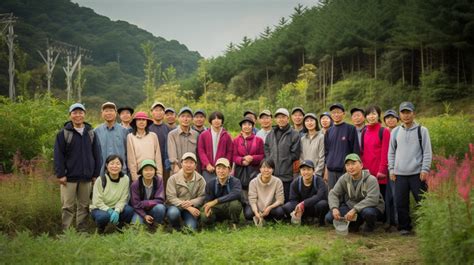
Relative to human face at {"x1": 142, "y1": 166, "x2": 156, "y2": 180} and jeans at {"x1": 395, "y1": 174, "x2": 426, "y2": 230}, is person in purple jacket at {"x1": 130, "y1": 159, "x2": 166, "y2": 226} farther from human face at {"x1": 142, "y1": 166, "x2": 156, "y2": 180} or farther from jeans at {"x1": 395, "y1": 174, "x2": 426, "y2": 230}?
jeans at {"x1": 395, "y1": 174, "x2": 426, "y2": 230}

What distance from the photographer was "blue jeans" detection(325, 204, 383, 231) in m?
6.73

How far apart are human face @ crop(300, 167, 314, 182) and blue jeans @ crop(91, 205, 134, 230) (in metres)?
2.90

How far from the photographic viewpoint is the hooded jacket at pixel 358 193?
6.79 metres

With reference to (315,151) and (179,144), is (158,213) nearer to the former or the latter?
(179,144)

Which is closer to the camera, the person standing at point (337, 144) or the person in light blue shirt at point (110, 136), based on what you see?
the person in light blue shirt at point (110, 136)

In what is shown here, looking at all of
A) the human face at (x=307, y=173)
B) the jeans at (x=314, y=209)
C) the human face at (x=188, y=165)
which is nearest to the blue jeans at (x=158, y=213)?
the human face at (x=188, y=165)

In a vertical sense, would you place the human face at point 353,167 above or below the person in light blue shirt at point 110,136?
below

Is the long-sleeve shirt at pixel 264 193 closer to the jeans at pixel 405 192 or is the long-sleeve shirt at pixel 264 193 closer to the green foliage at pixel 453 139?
the jeans at pixel 405 192

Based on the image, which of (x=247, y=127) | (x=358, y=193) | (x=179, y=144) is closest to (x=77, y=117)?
(x=179, y=144)

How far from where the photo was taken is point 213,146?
784cm

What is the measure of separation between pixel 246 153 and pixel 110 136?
2426mm

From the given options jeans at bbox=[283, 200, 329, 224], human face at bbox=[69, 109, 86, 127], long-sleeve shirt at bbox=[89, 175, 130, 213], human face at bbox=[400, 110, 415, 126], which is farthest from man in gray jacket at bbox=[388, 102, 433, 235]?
human face at bbox=[69, 109, 86, 127]

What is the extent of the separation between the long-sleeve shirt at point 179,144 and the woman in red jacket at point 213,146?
0.19 metres

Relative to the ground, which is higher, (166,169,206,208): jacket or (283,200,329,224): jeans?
(166,169,206,208): jacket
